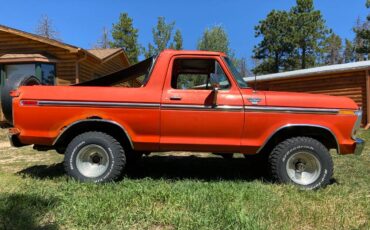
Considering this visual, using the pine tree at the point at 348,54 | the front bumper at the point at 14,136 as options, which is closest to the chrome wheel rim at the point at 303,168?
the front bumper at the point at 14,136

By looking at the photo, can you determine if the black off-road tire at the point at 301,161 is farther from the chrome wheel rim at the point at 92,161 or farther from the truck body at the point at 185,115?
the chrome wheel rim at the point at 92,161

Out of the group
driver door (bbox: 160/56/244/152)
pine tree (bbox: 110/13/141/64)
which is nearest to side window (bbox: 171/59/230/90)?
driver door (bbox: 160/56/244/152)

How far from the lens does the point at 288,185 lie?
5.51 meters

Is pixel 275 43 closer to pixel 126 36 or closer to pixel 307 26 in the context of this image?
pixel 307 26

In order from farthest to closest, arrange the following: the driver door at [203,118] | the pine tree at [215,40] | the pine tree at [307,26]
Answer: the pine tree at [215,40], the pine tree at [307,26], the driver door at [203,118]

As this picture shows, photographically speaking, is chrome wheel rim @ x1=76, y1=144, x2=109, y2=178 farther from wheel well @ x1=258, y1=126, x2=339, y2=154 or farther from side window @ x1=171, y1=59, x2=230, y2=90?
wheel well @ x1=258, y1=126, x2=339, y2=154

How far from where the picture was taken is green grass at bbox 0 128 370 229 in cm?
414

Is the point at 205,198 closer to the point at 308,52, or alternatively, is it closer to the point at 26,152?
the point at 26,152

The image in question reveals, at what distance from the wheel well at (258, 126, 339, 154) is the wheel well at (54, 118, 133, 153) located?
201cm

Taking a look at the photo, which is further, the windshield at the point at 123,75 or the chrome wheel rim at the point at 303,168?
the windshield at the point at 123,75

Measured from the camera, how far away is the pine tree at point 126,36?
37.0 meters

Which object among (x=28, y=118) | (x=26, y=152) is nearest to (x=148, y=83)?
(x=28, y=118)

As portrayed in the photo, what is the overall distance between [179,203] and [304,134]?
231cm

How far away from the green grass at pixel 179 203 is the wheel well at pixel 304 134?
59 cm
